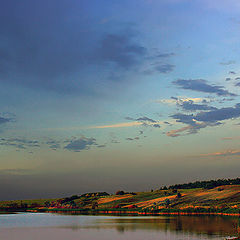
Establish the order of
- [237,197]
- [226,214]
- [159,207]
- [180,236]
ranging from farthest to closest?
[159,207], [237,197], [226,214], [180,236]

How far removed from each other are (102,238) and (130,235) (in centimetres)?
509

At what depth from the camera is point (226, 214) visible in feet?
347

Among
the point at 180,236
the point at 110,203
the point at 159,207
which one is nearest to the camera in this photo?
the point at 180,236

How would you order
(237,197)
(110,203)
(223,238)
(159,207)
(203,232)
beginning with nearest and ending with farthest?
(223,238) < (203,232) < (237,197) < (159,207) < (110,203)

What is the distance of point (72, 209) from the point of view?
190m

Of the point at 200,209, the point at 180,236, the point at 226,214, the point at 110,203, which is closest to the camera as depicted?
the point at 180,236

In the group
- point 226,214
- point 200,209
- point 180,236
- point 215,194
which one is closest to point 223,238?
point 180,236

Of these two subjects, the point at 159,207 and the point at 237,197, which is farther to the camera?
the point at 159,207

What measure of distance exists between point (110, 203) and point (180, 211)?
66.6 m

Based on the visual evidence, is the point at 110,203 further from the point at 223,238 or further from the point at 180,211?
the point at 223,238

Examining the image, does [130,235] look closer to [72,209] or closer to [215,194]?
[215,194]

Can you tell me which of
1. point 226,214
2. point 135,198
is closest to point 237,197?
point 226,214

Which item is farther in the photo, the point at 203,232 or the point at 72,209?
the point at 72,209

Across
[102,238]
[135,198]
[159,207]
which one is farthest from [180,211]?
[102,238]
